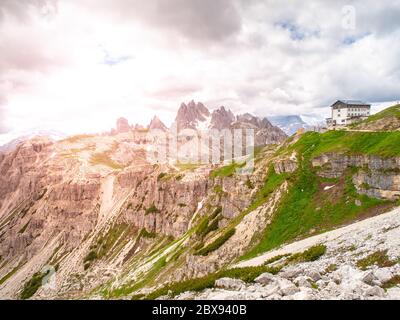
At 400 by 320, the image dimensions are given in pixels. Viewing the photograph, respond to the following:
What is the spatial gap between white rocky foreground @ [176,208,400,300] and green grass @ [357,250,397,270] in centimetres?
8

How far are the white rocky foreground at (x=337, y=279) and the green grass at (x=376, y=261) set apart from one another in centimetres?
8

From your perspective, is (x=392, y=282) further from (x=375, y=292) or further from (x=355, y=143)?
(x=355, y=143)

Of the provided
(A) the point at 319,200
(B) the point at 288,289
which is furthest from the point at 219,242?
(B) the point at 288,289

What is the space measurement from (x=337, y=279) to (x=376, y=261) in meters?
6.34

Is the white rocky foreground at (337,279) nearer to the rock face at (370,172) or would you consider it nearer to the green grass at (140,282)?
the rock face at (370,172)

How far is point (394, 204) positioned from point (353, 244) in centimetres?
2816

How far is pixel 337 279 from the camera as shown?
1025 inches

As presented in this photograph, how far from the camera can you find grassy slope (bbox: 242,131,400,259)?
6850cm

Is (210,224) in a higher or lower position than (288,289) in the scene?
lower

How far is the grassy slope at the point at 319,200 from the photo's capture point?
68.5m

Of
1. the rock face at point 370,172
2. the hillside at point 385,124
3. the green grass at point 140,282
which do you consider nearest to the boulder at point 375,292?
the rock face at point 370,172

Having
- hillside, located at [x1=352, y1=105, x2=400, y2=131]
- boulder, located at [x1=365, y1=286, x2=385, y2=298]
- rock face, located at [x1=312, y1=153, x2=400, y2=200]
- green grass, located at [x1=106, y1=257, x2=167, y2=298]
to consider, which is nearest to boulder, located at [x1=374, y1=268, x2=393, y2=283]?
boulder, located at [x1=365, y1=286, x2=385, y2=298]
